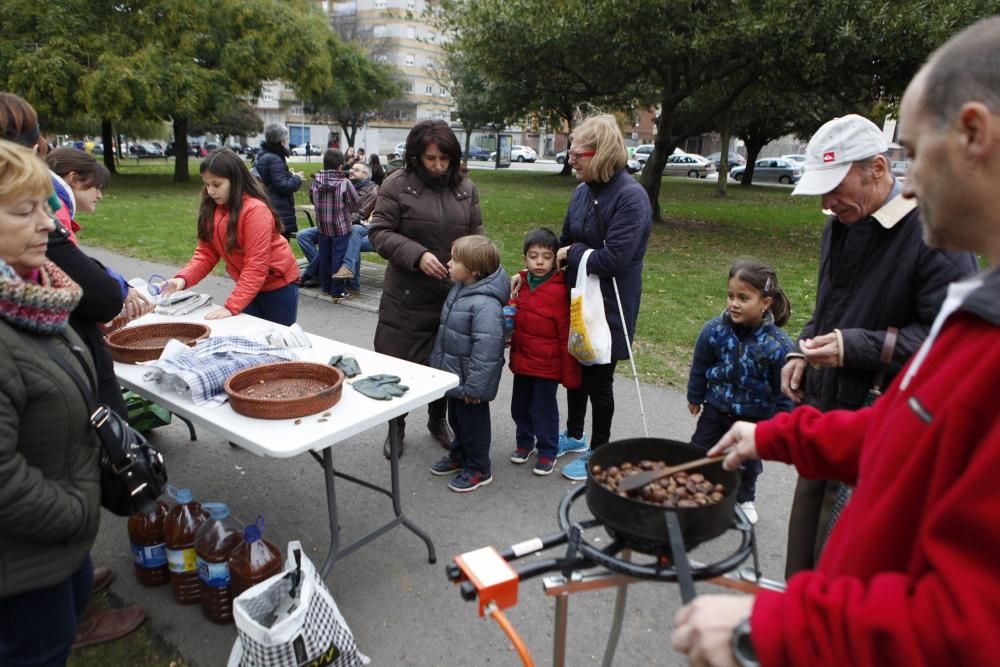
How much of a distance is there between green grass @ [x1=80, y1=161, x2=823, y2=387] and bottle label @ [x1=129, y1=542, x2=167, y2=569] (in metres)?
3.68

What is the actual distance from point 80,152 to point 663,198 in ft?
66.7

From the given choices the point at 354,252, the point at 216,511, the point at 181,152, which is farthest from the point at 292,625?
the point at 181,152

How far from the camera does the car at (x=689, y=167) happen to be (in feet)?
122

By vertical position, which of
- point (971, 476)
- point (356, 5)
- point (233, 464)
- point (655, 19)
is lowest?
point (233, 464)

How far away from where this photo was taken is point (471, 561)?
152 cm

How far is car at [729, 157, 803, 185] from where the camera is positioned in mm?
33531

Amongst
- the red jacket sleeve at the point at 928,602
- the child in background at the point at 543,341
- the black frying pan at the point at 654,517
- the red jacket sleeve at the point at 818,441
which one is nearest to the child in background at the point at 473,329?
the child in background at the point at 543,341

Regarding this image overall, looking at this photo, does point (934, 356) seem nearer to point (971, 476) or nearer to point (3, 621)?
point (971, 476)

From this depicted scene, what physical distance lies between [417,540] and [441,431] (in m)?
1.09

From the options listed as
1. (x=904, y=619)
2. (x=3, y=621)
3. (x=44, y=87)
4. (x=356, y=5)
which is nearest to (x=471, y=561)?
(x=904, y=619)

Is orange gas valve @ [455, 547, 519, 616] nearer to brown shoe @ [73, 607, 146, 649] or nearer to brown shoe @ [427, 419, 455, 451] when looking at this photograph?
brown shoe @ [73, 607, 146, 649]

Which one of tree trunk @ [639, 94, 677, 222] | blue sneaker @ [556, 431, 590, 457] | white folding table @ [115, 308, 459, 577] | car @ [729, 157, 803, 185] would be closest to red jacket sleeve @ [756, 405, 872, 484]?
Answer: white folding table @ [115, 308, 459, 577]

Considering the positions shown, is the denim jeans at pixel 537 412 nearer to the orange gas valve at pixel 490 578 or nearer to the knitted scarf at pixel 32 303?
the orange gas valve at pixel 490 578

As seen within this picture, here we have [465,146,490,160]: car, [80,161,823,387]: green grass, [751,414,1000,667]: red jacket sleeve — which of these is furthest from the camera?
[465,146,490,160]: car
